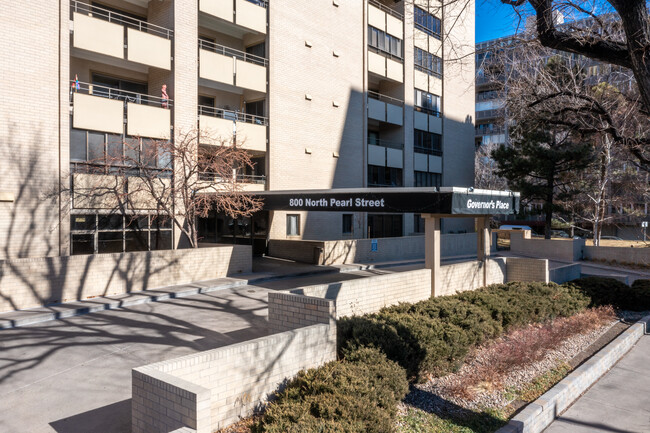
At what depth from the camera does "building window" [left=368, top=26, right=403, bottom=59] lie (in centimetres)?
3288

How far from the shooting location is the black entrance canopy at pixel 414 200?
12.9m

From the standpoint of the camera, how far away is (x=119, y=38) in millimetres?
19562

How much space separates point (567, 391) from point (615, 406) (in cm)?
87

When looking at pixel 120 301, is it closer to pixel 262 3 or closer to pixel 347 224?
pixel 347 224

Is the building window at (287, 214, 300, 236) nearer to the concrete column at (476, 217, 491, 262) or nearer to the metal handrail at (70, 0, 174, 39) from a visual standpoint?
the metal handrail at (70, 0, 174, 39)

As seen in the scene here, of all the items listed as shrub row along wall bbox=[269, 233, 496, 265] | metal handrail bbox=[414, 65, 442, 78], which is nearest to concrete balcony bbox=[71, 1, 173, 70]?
shrub row along wall bbox=[269, 233, 496, 265]

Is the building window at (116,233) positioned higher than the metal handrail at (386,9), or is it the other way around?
the metal handrail at (386,9)

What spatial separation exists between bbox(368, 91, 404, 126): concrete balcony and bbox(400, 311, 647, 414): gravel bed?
24914 mm

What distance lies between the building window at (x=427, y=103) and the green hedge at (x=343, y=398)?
1265 inches

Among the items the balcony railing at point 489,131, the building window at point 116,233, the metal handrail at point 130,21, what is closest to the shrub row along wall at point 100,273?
the building window at point 116,233

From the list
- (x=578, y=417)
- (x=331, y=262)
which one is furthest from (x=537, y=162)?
(x=578, y=417)

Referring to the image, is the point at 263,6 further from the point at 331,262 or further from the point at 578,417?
the point at 578,417

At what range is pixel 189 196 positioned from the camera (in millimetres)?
19203

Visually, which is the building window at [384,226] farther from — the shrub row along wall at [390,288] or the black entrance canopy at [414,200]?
the shrub row along wall at [390,288]
